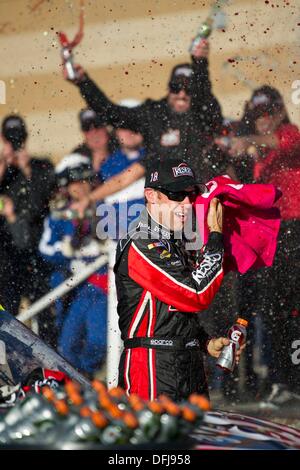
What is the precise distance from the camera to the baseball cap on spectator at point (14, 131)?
8703 millimetres

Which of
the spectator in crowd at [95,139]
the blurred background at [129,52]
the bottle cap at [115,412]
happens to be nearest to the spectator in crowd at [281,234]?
the blurred background at [129,52]

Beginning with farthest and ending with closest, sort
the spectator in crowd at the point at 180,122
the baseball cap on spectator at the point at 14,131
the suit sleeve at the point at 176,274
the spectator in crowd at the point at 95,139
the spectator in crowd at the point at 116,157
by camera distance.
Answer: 1. the baseball cap on spectator at the point at 14,131
2. the spectator in crowd at the point at 95,139
3. the spectator in crowd at the point at 180,122
4. the spectator in crowd at the point at 116,157
5. the suit sleeve at the point at 176,274

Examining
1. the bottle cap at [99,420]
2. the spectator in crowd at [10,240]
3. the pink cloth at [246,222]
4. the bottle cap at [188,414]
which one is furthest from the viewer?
the spectator in crowd at [10,240]

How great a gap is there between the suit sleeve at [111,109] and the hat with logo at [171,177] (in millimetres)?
3508

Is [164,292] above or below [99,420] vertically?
above

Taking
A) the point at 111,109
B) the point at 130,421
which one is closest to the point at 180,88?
the point at 111,109

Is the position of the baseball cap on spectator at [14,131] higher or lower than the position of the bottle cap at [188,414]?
higher

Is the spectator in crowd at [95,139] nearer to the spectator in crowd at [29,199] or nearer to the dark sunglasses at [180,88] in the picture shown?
the spectator in crowd at [29,199]

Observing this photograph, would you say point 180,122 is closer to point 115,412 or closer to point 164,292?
point 164,292

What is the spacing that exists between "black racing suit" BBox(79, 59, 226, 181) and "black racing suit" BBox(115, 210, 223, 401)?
3.38 metres

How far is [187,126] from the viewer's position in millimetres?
8133

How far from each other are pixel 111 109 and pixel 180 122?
663mm

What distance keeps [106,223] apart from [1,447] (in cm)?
472

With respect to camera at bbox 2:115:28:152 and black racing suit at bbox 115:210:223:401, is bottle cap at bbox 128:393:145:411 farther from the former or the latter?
camera at bbox 2:115:28:152
